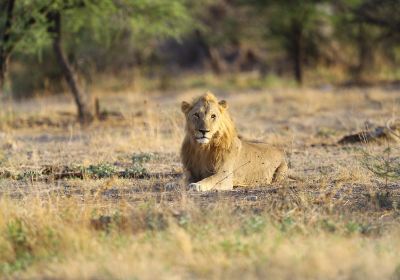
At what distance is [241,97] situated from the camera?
22141 millimetres

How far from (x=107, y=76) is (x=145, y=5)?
1098 cm

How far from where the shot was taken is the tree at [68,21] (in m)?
15.9

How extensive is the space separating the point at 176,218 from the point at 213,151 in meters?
2.22

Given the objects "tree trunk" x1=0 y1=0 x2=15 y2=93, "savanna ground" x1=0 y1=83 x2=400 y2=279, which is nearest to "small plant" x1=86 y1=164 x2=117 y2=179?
"savanna ground" x1=0 y1=83 x2=400 y2=279

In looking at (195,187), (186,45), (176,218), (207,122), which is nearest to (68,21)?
(207,122)

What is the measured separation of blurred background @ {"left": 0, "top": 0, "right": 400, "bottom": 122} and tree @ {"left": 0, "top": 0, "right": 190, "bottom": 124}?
0.9 inches

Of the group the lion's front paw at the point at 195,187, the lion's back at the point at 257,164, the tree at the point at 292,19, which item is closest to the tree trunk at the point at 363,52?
the tree at the point at 292,19

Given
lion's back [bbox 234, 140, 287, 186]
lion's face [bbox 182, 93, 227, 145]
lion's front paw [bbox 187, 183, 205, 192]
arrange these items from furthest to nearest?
lion's back [bbox 234, 140, 287, 186] → lion's face [bbox 182, 93, 227, 145] → lion's front paw [bbox 187, 183, 205, 192]

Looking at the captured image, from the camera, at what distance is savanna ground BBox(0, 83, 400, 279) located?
6.30 meters

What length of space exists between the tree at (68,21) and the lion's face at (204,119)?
23.4ft

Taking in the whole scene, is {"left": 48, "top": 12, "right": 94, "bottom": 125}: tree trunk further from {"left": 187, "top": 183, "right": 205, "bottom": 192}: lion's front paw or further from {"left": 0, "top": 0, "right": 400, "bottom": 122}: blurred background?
{"left": 187, "top": 183, "right": 205, "bottom": 192}: lion's front paw

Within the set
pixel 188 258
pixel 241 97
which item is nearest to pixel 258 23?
pixel 241 97

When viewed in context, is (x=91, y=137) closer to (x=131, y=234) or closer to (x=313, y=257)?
(x=131, y=234)

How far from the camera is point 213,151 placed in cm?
952
